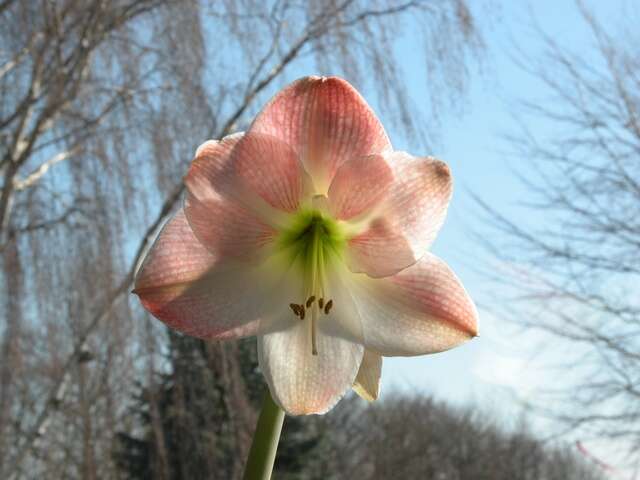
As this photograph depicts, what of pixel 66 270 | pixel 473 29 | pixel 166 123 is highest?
pixel 473 29

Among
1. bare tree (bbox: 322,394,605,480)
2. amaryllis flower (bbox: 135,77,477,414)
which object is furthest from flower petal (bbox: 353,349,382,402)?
bare tree (bbox: 322,394,605,480)

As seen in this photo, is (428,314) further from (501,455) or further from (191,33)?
(501,455)

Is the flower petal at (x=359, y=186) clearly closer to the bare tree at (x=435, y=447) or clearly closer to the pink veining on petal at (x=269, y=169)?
the pink veining on petal at (x=269, y=169)

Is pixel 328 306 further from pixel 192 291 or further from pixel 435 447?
pixel 435 447

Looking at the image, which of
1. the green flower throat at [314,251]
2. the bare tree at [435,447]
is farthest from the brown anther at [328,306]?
the bare tree at [435,447]

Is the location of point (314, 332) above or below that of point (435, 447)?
above

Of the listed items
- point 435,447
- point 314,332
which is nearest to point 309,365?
point 314,332

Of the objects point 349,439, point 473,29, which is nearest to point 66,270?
point 473,29
